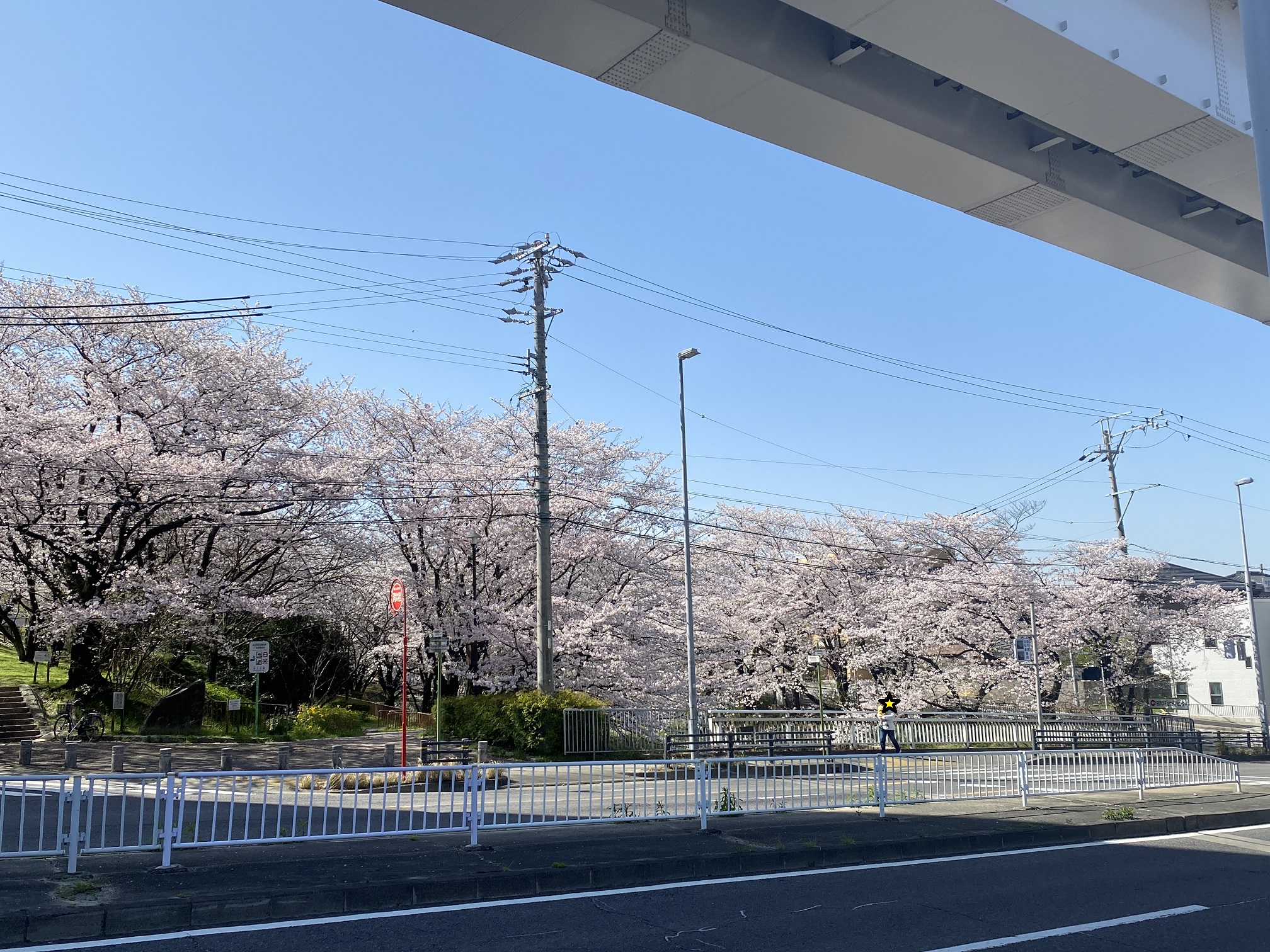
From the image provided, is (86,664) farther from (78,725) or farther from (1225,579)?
(1225,579)

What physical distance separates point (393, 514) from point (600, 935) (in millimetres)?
23473

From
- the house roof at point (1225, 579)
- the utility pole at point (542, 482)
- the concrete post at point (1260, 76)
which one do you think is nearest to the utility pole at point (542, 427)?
the utility pole at point (542, 482)

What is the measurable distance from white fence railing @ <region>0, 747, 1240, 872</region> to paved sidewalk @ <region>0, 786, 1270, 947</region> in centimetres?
22

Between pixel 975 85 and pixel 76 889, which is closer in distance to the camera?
pixel 975 85

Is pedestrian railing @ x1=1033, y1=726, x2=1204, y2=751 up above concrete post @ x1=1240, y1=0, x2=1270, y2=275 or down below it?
below

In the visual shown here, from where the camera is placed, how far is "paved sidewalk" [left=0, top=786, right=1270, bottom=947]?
6.56 meters

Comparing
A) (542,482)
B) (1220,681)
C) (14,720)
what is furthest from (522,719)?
(1220,681)

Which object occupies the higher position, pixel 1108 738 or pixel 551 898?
pixel 551 898

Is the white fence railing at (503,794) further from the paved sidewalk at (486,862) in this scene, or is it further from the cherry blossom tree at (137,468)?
the cherry blossom tree at (137,468)

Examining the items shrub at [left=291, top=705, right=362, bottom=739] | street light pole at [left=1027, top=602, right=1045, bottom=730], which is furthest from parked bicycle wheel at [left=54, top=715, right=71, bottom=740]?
street light pole at [left=1027, top=602, right=1045, bottom=730]

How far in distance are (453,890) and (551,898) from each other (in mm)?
849

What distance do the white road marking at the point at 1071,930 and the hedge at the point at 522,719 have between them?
57.7 feet

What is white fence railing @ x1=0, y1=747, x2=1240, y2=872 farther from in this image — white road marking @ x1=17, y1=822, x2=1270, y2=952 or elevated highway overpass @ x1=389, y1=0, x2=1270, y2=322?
elevated highway overpass @ x1=389, y1=0, x2=1270, y2=322

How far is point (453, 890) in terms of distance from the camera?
298 inches
